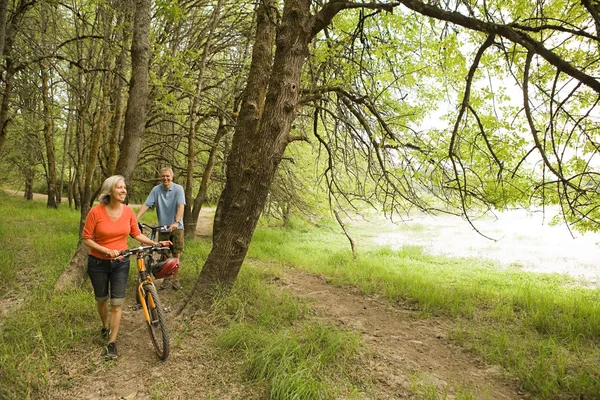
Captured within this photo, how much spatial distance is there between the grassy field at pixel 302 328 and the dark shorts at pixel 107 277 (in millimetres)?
566

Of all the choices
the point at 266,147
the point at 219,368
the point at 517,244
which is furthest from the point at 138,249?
the point at 517,244

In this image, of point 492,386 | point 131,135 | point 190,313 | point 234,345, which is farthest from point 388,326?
point 131,135

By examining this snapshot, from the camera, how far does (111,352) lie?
3.23 m

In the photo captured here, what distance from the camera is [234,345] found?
11.3 feet

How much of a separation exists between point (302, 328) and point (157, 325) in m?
1.56

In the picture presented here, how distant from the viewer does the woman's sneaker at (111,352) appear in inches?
126

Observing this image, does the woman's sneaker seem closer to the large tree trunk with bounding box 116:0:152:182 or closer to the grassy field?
the grassy field

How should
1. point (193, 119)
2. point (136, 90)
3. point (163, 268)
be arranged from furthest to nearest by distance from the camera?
point (193, 119) → point (136, 90) → point (163, 268)

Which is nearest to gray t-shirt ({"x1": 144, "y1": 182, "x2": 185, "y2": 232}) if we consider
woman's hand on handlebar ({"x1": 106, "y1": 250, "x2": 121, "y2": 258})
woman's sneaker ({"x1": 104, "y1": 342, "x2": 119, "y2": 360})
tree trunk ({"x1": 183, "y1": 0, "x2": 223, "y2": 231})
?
woman's hand on handlebar ({"x1": 106, "y1": 250, "x2": 121, "y2": 258})

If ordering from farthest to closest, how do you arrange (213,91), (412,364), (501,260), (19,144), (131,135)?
(501,260) < (19,144) < (213,91) < (131,135) < (412,364)

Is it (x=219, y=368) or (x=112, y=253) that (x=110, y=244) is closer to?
(x=112, y=253)

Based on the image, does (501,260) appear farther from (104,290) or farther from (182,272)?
(104,290)

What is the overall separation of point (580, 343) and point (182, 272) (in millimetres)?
5535

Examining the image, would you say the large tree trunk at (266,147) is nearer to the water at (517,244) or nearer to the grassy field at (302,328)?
the grassy field at (302,328)
